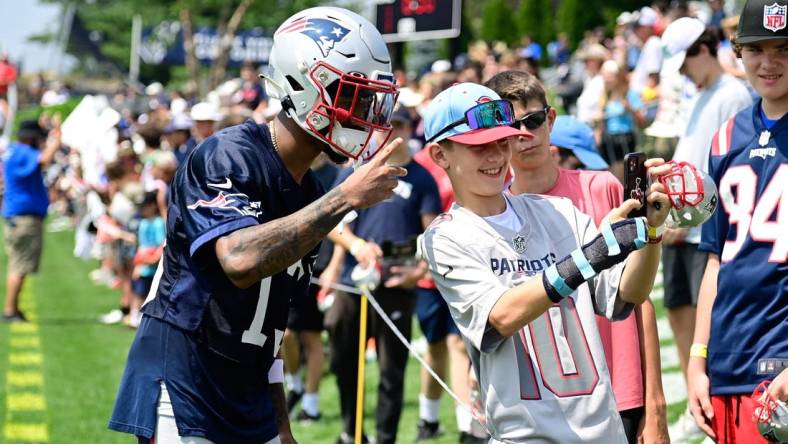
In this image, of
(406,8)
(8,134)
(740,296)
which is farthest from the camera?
(8,134)

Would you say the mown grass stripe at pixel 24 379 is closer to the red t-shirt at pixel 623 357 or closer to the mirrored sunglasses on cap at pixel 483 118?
the red t-shirt at pixel 623 357

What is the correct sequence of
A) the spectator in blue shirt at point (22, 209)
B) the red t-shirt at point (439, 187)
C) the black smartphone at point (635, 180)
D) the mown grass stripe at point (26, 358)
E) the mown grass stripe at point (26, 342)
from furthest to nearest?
1. the spectator in blue shirt at point (22, 209)
2. the mown grass stripe at point (26, 342)
3. the mown grass stripe at point (26, 358)
4. the red t-shirt at point (439, 187)
5. the black smartphone at point (635, 180)

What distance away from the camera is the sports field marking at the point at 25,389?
8.91 metres

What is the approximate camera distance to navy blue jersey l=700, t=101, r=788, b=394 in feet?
13.3

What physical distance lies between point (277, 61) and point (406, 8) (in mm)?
11126

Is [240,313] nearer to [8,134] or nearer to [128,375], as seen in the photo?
[128,375]

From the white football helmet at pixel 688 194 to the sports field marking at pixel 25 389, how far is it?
6.42 meters

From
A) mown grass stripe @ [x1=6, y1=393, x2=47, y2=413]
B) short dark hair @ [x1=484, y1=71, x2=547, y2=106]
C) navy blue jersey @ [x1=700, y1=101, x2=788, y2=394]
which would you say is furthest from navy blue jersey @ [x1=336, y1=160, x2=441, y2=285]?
navy blue jersey @ [x1=700, y1=101, x2=788, y2=394]

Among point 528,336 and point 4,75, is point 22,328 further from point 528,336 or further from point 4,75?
point 4,75

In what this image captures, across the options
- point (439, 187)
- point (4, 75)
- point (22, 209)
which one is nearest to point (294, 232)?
point (439, 187)

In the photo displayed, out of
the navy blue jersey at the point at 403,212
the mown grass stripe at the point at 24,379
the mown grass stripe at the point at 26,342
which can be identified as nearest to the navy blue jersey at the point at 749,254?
the navy blue jersey at the point at 403,212

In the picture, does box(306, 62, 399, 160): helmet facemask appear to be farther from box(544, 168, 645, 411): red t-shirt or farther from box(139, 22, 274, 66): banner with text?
box(139, 22, 274, 66): banner with text

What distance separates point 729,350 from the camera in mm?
4195

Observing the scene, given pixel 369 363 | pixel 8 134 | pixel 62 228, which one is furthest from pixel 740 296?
pixel 8 134
